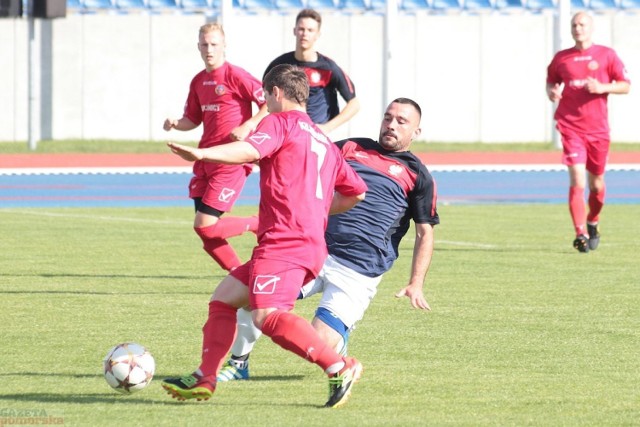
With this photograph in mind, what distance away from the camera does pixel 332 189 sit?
610cm

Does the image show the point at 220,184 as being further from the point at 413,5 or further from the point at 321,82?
the point at 413,5

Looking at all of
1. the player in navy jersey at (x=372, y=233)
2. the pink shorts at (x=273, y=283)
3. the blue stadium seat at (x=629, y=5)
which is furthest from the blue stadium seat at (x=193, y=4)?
the pink shorts at (x=273, y=283)

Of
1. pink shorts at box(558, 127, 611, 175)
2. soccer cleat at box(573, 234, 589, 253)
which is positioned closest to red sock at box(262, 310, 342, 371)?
soccer cleat at box(573, 234, 589, 253)

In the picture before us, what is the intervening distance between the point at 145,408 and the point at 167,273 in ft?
17.3

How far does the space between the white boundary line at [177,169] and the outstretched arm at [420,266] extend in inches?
628

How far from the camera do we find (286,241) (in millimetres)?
5895

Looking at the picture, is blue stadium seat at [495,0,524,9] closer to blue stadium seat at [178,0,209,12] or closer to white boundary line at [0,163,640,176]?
blue stadium seat at [178,0,209,12]

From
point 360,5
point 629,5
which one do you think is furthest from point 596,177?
point 629,5

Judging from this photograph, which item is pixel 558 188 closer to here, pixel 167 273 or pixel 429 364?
pixel 167 273

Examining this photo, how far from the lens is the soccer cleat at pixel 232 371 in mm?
6680

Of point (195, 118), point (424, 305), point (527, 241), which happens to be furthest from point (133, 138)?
point (424, 305)

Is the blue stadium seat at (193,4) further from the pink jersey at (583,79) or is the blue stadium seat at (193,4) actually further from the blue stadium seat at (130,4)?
the pink jersey at (583,79)

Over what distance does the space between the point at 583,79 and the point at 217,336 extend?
8.20 meters

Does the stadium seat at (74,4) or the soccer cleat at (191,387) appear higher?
the stadium seat at (74,4)
